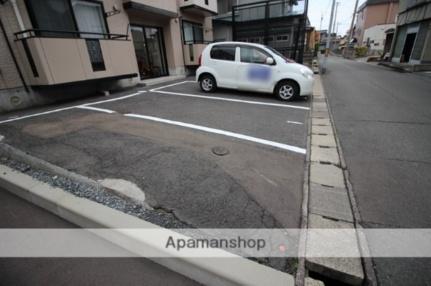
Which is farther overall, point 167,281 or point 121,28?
point 121,28

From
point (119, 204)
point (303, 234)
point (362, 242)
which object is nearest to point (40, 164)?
point (119, 204)

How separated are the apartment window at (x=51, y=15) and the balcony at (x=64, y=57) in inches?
7.9

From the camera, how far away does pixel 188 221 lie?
1.96 m

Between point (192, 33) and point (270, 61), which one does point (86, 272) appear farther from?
point (192, 33)

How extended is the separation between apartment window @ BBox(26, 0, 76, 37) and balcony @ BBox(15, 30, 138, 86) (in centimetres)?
20

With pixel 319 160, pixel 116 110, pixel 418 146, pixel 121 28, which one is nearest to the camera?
pixel 319 160

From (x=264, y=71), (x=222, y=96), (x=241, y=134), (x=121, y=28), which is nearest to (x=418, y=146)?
(x=241, y=134)

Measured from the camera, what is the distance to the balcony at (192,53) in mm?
11406

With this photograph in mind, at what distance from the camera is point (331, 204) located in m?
2.28

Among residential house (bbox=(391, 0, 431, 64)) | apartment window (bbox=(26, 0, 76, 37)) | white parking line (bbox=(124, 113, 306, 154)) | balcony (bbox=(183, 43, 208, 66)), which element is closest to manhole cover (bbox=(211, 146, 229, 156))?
white parking line (bbox=(124, 113, 306, 154))

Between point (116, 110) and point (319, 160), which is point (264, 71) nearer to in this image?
point (319, 160)

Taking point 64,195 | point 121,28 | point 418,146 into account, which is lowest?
point 418,146

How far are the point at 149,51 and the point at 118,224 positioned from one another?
10.1m

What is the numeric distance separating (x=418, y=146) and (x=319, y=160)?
1964mm
